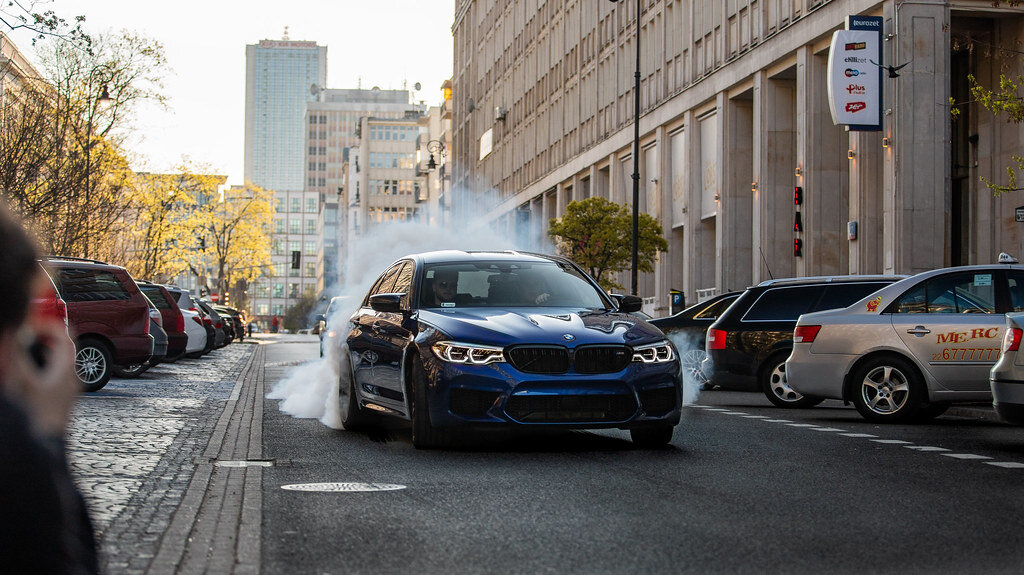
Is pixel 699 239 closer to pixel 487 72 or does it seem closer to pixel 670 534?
pixel 670 534

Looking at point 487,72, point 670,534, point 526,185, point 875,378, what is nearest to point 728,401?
point 875,378

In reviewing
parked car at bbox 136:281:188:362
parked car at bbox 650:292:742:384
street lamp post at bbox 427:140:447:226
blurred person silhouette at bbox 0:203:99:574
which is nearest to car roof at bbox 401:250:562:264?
parked car at bbox 650:292:742:384

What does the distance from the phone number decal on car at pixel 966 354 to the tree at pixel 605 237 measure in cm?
2896

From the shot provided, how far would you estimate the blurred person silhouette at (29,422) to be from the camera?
1.76 m

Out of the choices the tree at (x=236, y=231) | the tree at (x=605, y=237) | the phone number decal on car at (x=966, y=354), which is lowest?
the phone number decal on car at (x=966, y=354)

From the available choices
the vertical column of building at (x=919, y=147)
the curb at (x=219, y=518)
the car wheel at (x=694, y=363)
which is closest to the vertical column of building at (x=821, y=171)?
the vertical column of building at (x=919, y=147)

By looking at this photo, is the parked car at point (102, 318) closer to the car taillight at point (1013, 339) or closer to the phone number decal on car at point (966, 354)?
the phone number decal on car at point (966, 354)

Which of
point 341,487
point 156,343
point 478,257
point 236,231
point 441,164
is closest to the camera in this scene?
point 341,487

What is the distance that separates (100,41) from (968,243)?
1186 inches

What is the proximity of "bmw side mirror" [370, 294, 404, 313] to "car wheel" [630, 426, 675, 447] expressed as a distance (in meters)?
2.23

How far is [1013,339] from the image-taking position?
410 inches

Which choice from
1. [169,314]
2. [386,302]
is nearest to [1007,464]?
[386,302]

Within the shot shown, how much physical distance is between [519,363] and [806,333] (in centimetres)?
533

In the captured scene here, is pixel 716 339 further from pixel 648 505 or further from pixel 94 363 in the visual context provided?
pixel 648 505
